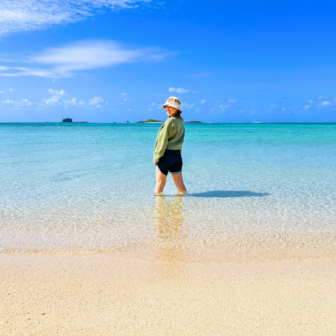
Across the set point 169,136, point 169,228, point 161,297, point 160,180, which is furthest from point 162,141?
point 161,297

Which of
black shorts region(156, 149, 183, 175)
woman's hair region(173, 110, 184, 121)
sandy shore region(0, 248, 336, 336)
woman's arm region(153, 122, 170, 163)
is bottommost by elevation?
sandy shore region(0, 248, 336, 336)

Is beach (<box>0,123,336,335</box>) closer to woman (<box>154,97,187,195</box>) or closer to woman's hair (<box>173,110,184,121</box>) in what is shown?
woman (<box>154,97,187,195</box>)

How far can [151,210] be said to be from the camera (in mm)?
5504

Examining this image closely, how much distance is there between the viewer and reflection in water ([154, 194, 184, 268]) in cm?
370

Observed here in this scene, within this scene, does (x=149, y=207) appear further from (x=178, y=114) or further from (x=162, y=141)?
(x=178, y=114)

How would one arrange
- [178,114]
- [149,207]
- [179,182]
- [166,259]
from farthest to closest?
1. [179,182]
2. [178,114]
3. [149,207]
4. [166,259]

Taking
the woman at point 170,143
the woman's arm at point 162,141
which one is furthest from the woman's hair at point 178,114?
the woman's arm at point 162,141

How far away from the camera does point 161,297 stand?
2.73m

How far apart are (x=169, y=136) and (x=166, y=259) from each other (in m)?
3.12

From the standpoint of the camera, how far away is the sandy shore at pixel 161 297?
231 centimetres

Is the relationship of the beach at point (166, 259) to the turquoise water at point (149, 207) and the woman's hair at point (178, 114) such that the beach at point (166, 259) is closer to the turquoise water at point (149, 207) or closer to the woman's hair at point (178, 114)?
the turquoise water at point (149, 207)

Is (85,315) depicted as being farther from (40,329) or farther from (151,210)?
(151,210)

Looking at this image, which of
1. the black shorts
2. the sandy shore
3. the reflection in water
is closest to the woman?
the black shorts

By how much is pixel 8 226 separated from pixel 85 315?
273cm
